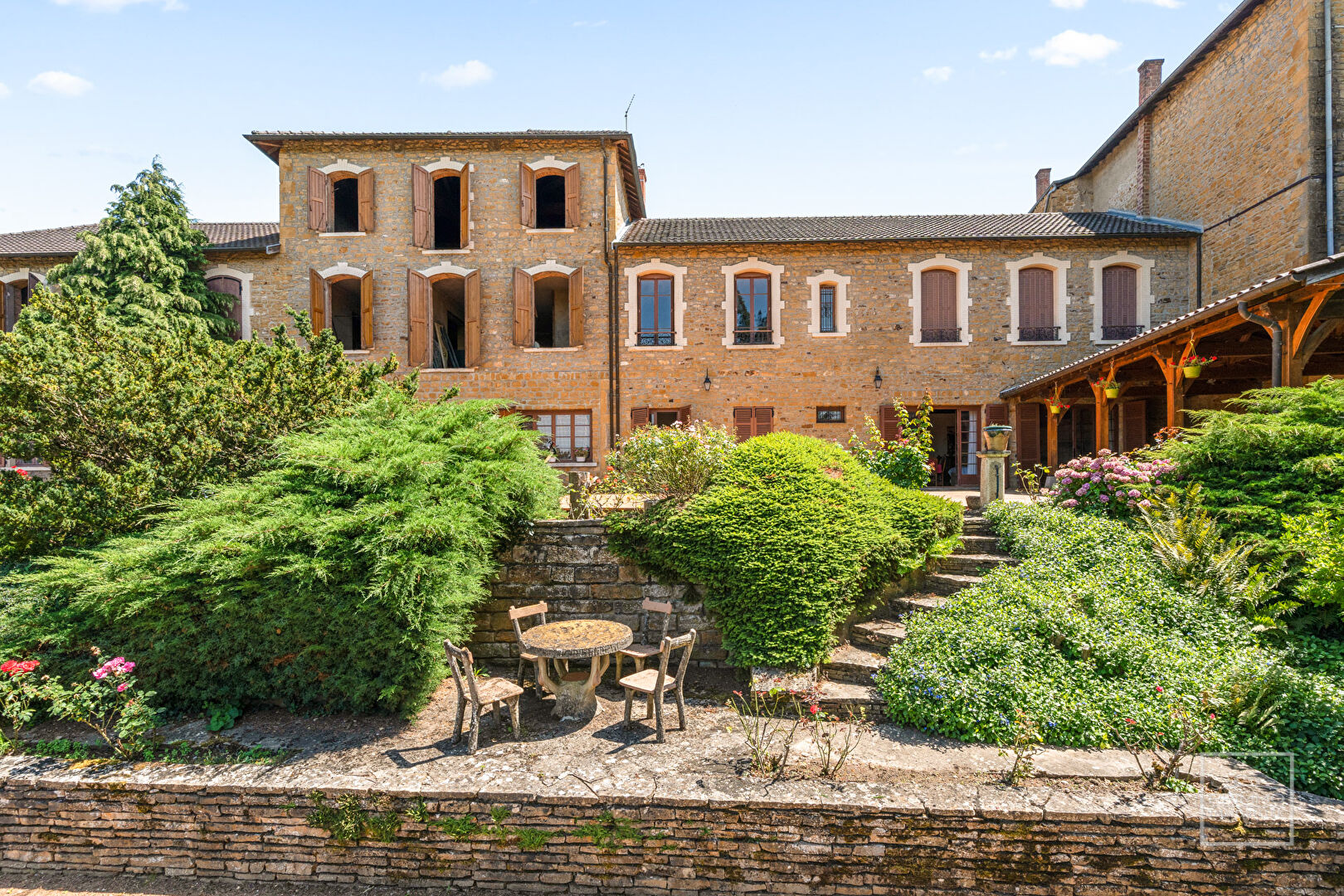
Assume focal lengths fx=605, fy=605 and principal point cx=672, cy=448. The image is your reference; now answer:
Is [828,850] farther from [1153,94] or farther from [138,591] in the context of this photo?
[1153,94]

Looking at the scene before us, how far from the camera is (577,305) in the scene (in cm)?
1302

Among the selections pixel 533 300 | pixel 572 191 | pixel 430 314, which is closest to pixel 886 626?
pixel 533 300

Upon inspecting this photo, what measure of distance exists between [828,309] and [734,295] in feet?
6.73

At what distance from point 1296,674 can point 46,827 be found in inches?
346

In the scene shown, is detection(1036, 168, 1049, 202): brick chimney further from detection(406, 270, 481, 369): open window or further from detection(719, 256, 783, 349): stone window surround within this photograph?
detection(406, 270, 481, 369): open window

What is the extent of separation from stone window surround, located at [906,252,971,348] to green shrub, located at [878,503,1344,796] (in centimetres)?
798

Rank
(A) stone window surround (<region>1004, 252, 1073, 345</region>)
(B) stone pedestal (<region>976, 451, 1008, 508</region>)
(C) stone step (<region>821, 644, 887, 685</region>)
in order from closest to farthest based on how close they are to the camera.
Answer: (C) stone step (<region>821, 644, 887, 685</region>)
(B) stone pedestal (<region>976, 451, 1008, 508</region>)
(A) stone window surround (<region>1004, 252, 1073, 345</region>)

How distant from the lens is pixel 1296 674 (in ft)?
14.2

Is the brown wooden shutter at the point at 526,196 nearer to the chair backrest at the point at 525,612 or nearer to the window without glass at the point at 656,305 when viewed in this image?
the window without glass at the point at 656,305

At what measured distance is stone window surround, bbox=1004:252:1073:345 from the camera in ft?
41.5

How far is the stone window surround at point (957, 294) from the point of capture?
1280 cm

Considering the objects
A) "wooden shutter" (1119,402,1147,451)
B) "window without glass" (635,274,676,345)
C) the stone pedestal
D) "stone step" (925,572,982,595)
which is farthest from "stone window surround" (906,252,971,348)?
"stone step" (925,572,982,595)

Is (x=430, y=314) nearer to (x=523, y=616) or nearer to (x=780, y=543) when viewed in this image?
(x=523, y=616)

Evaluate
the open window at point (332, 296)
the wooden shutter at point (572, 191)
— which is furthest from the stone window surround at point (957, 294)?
the open window at point (332, 296)
